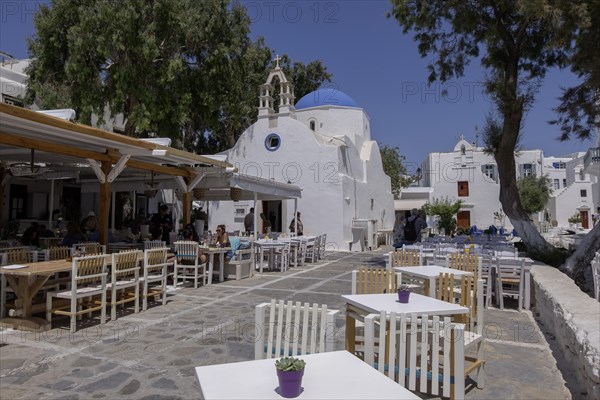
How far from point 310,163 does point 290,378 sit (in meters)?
18.5

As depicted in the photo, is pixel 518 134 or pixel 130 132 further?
pixel 130 132

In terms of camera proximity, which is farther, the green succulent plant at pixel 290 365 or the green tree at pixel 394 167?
the green tree at pixel 394 167

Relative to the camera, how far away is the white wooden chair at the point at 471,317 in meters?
4.03

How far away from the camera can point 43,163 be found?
11.4 m

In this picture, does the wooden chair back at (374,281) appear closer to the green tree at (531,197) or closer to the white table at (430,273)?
the white table at (430,273)

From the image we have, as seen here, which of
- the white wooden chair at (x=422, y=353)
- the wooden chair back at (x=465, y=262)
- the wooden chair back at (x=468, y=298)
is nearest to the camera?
the white wooden chair at (x=422, y=353)

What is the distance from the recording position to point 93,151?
8.88 meters

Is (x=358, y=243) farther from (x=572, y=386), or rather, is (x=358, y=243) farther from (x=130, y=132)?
(x=572, y=386)

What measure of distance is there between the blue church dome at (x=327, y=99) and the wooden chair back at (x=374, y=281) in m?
20.3

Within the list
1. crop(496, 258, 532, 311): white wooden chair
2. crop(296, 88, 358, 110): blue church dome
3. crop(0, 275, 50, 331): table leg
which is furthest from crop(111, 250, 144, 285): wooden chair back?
crop(296, 88, 358, 110): blue church dome

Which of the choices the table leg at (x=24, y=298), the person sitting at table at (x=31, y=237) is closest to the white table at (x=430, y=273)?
the table leg at (x=24, y=298)

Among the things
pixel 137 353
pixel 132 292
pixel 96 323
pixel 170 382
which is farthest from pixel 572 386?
pixel 132 292

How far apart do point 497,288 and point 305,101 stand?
1932 centimetres

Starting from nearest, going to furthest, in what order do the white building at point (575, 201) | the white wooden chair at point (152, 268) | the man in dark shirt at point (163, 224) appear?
the white wooden chair at point (152, 268) < the man in dark shirt at point (163, 224) < the white building at point (575, 201)
